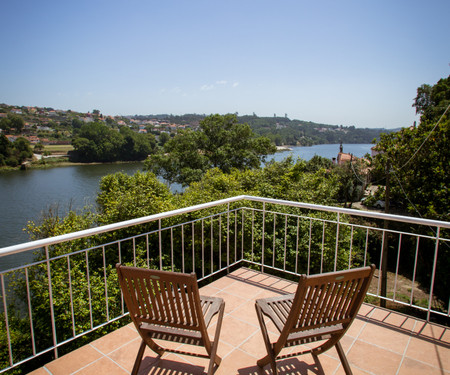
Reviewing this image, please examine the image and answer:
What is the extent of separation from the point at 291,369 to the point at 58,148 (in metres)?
63.6

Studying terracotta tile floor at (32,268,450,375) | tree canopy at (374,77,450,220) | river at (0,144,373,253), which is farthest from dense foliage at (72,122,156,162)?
terracotta tile floor at (32,268,450,375)

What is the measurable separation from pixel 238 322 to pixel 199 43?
21.8 m

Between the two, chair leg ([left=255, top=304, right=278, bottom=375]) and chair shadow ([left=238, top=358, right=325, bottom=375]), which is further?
chair shadow ([left=238, top=358, right=325, bottom=375])

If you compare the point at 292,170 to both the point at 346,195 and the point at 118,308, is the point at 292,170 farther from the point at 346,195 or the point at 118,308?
the point at 346,195

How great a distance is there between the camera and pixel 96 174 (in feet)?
149

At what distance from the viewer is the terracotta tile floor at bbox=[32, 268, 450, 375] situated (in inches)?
88.7

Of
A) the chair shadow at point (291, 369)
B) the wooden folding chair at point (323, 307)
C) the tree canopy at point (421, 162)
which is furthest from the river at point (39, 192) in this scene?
the wooden folding chair at point (323, 307)

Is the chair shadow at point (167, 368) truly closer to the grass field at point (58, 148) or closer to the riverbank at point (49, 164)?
the riverbank at point (49, 164)

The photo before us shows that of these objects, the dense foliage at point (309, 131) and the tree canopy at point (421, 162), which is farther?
the dense foliage at point (309, 131)

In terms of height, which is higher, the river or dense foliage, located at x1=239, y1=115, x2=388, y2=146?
dense foliage, located at x1=239, y1=115, x2=388, y2=146

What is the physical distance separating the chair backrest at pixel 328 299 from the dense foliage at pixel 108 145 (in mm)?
56424

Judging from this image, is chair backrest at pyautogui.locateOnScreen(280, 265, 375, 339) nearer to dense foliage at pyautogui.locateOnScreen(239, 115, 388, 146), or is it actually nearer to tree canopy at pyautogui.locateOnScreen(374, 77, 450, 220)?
tree canopy at pyautogui.locateOnScreen(374, 77, 450, 220)

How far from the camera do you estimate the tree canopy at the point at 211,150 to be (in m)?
28.2

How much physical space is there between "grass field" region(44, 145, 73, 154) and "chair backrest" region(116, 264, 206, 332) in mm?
60601
